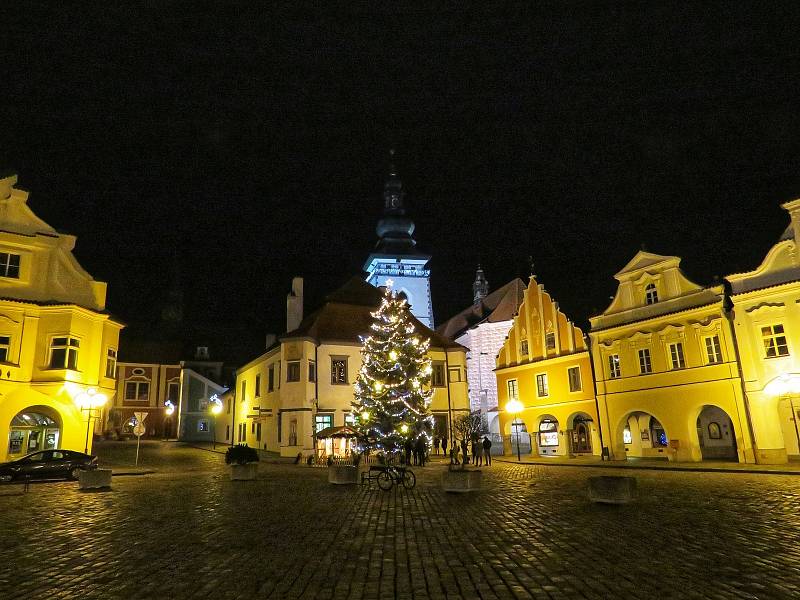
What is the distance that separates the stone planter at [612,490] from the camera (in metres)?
13.6

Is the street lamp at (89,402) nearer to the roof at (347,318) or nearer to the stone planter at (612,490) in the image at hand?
the roof at (347,318)

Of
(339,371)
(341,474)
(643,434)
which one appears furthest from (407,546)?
(643,434)

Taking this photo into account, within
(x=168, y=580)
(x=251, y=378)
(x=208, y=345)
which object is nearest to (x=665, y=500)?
(x=168, y=580)

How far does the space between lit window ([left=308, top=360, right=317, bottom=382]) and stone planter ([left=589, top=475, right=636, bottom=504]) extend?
2686 cm

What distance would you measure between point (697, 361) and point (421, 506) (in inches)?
886

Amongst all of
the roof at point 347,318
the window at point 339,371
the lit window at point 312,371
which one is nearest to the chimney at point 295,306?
the roof at point 347,318

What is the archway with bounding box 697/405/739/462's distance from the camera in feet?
117

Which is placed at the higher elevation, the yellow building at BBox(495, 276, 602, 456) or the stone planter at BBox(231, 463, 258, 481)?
the yellow building at BBox(495, 276, 602, 456)

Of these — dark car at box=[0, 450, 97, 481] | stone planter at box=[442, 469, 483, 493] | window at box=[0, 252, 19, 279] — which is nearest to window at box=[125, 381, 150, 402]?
window at box=[0, 252, 19, 279]

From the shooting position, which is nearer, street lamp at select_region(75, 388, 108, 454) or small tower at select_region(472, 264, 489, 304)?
street lamp at select_region(75, 388, 108, 454)

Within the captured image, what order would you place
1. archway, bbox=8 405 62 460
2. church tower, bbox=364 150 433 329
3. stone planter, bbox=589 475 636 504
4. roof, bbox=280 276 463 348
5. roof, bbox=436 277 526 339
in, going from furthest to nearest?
1. church tower, bbox=364 150 433 329
2. roof, bbox=436 277 526 339
3. roof, bbox=280 276 463 348
4. archway, bbox=8 405 62 460
5. stone planter, bbox=589 475 636 504

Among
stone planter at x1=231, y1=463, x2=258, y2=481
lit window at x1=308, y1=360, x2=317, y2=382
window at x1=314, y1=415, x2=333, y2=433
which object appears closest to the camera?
stone planter at x1=231, y1=463, x2=258, y2=481

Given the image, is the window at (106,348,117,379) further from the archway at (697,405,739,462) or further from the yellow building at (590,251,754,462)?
the archway at (697,405,739,462)

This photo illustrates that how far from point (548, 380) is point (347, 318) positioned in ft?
51.1
